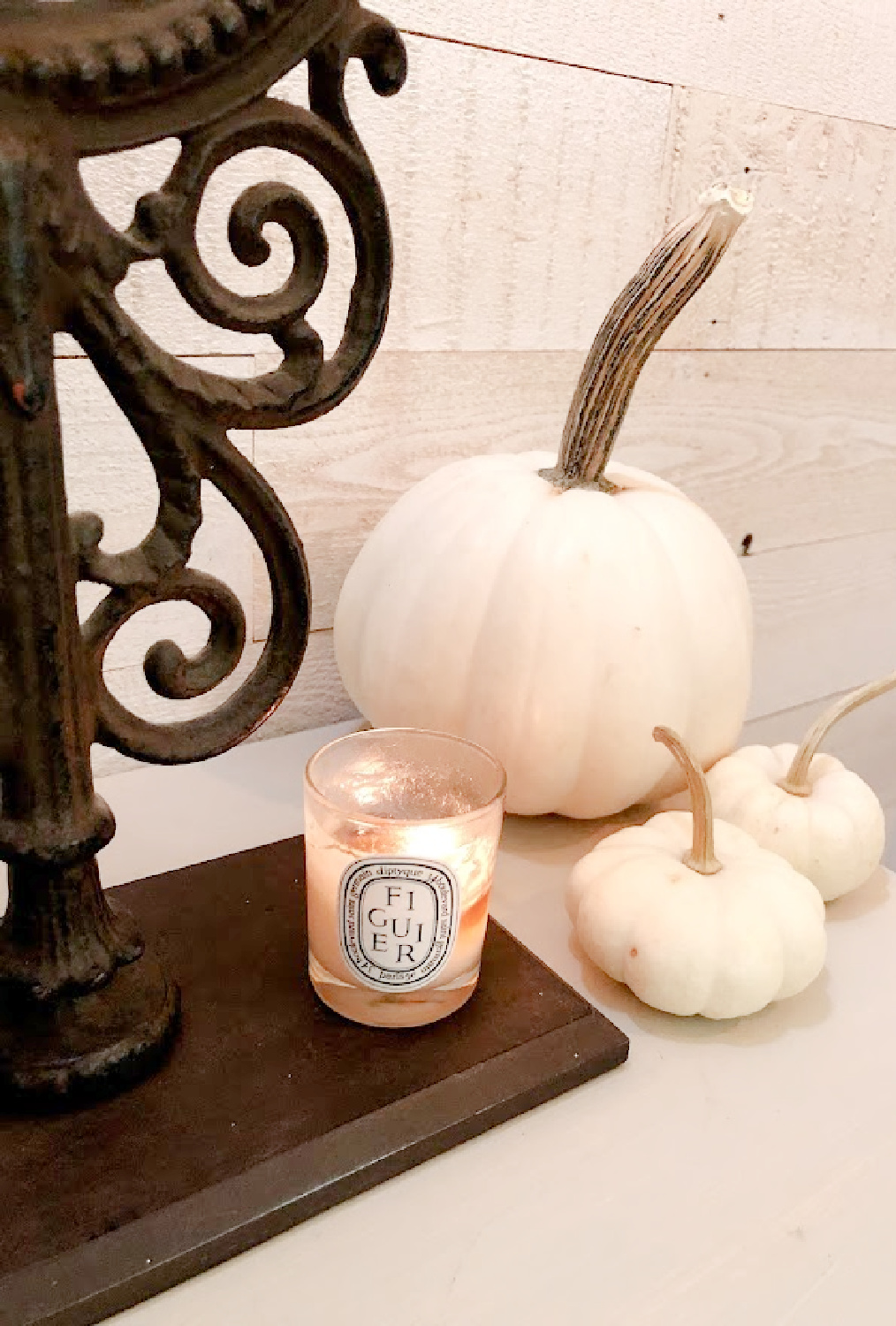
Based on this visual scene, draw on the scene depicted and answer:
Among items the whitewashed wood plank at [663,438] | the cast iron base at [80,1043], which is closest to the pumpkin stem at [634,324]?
the whitewashed wood plank at [663,438]

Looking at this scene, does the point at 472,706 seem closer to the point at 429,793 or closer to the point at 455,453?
the point at 429,793

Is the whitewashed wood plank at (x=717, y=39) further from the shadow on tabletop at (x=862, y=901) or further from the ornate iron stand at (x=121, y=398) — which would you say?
the shadow on tabletop at (x=862, y=901)

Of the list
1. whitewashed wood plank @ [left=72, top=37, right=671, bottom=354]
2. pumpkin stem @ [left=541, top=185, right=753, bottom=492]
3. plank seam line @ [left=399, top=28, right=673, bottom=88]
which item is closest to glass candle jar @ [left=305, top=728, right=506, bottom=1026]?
pumpkin stem @ [left=541, top=185, right=753, bottom=492]

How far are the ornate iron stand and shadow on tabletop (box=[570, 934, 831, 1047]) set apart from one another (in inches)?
8.1

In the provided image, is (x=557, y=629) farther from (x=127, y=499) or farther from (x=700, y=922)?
(x=127, y=499)

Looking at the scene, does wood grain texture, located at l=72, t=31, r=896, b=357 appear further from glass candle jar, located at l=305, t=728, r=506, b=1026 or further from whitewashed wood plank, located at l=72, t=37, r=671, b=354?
A: glass candle jar, located at l=305, t=728, r=506, b=1026

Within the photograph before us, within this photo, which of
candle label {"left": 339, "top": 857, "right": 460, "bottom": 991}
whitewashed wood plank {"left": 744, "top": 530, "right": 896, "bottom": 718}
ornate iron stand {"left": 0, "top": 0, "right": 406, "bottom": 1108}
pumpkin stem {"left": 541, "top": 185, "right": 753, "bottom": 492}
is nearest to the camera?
ornate iron stand {"left": 0, "top": 0, "right": 406, "bottom": 1108}

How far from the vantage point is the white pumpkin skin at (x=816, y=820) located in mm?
586

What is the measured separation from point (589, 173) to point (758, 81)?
0.66 ft

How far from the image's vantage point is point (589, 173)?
0.81 meters

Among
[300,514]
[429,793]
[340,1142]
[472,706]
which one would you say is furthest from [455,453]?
[340,1142]

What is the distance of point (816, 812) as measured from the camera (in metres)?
0.60

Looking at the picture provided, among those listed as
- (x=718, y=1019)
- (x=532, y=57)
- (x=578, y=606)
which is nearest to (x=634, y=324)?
(x=578, y=606)

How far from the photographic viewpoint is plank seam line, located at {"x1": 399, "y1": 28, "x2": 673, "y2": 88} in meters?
0.70
